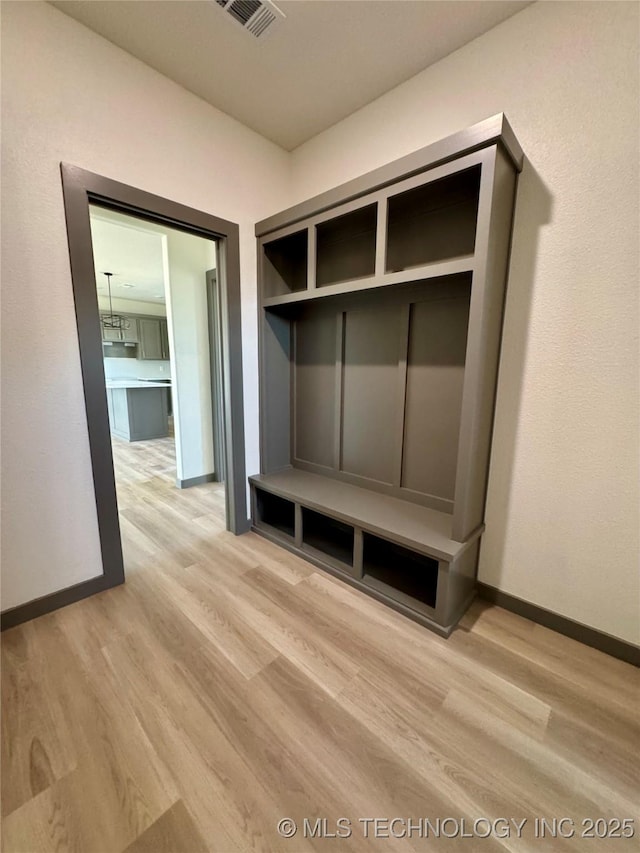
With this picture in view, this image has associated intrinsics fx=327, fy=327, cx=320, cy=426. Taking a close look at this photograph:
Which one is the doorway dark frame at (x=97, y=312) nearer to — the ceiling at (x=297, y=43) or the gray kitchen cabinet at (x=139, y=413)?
the ceiling at (x=297, y=43)

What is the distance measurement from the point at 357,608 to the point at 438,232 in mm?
2143

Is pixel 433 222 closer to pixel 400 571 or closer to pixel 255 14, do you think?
pixel 255 14

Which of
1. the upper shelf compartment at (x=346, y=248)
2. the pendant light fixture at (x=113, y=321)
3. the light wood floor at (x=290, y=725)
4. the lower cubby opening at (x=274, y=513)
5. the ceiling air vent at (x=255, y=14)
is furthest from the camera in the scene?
the pendant light fixture at (x=113, y=321)

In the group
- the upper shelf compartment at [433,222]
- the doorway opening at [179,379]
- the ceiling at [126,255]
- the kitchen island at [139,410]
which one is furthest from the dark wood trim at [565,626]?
the kitchen island at [139,410]

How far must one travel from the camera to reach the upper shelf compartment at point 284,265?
2.40 meters

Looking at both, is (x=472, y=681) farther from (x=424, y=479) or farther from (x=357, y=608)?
(x=424, y=479)

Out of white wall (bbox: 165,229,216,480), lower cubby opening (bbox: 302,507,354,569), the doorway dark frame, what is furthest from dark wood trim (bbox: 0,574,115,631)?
white wall (bbox: 165,229,216,480)

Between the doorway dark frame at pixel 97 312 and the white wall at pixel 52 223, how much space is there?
0.13 feet

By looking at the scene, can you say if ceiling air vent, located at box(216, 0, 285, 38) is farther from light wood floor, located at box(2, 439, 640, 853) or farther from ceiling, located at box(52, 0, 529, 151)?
light wood floor, located at box(2, 439, 640, 853)

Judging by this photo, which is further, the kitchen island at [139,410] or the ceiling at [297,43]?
the kitchen island at [139,410]

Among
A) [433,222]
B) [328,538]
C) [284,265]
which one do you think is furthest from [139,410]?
[433,222]

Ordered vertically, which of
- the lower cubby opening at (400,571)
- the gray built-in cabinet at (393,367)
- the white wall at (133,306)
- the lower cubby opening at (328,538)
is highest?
the white wall at (133,306)

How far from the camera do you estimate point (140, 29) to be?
63.4 inches

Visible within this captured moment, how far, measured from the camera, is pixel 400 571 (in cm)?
210
